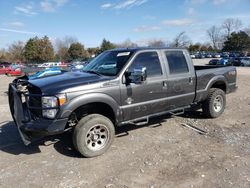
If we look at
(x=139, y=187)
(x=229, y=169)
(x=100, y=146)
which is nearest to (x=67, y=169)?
(x=100, y=146)

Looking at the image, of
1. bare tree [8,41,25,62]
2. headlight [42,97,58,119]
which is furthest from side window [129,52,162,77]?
bare tree [8,41,25,62]

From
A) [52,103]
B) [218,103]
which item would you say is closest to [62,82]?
[52,103]

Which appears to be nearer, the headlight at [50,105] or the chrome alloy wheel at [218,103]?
the headlight at [50,105]

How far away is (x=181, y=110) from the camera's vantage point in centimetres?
658

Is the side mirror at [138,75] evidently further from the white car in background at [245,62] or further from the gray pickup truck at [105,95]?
the white car in background at [245,62]

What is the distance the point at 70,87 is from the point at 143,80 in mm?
1454

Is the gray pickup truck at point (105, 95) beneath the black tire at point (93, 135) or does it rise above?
above

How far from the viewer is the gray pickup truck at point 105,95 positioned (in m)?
4.66

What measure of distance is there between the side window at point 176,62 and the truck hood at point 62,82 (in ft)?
5.66

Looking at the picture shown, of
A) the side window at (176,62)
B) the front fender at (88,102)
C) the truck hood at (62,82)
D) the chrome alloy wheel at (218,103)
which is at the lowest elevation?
the chrome alloy wheel at (218,103)

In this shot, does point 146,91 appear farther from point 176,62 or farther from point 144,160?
point 144,160

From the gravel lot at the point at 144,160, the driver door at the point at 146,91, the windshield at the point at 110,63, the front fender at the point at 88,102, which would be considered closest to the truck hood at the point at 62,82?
the front fender at the point at 88,102

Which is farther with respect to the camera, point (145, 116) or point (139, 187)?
point (145, 116)

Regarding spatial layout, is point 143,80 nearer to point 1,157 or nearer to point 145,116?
point 145,116
